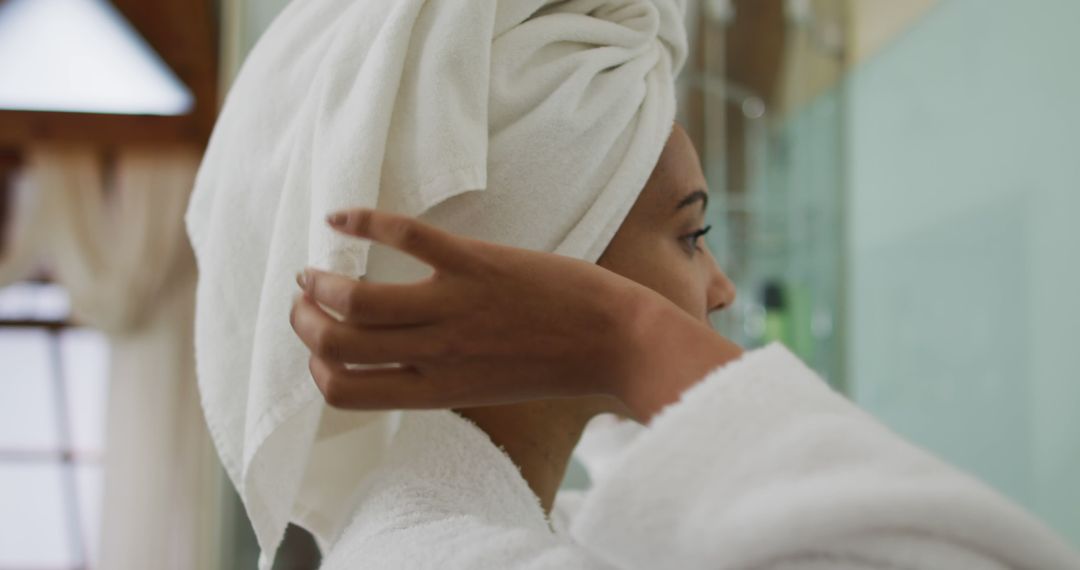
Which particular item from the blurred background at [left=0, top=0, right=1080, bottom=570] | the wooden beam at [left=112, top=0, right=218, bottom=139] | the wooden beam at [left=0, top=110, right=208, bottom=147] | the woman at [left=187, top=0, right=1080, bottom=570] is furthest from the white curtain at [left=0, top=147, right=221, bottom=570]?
the woman at [left=187, top=0, right=1080, bottom=570]

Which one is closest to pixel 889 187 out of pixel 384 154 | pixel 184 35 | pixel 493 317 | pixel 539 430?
pixel 539 430

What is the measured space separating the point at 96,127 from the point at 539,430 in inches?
129

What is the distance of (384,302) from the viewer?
0.40 m

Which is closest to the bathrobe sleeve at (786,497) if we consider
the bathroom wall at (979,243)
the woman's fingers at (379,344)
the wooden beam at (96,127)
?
the woman's fingers at (379,344)

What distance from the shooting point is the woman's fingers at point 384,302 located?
1.30 ft

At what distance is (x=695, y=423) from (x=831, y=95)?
1286 mm

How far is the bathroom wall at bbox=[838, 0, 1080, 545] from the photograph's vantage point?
1.02 metres

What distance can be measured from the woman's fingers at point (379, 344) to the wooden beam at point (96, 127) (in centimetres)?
316

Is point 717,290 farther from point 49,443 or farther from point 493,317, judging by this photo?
point 49,443

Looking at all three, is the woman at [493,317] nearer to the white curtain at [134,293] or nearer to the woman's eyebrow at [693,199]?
the woman's eyebrow at [693,199]

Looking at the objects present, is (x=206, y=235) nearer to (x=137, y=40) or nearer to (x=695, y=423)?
(x=695, y=423)

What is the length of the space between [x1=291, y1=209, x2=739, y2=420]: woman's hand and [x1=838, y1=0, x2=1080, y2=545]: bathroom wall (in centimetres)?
81

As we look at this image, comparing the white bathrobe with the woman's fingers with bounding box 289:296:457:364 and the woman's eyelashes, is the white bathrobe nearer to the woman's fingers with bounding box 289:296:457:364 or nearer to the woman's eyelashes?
the woman's fingers with bounding box 289:296:457:364

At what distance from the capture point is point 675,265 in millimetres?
689
